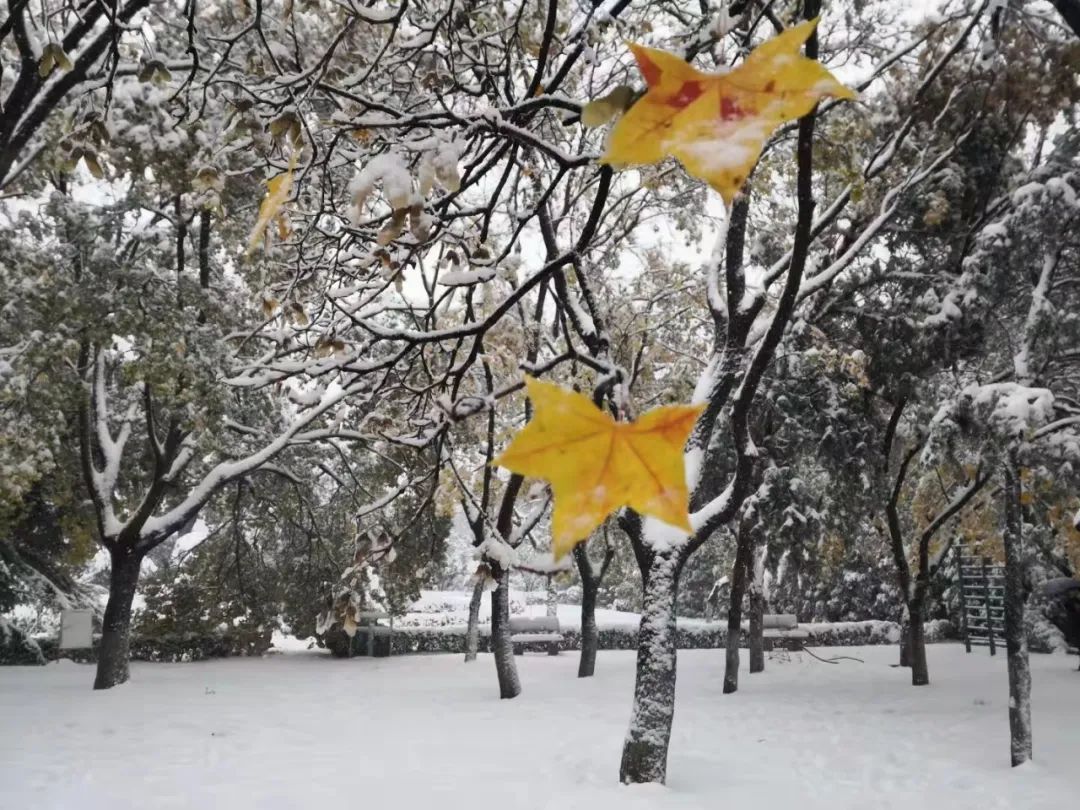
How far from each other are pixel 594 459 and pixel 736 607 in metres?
12.5

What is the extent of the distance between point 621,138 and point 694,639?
24.0 metres

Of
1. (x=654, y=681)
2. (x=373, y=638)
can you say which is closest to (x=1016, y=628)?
(x=654, y=681)

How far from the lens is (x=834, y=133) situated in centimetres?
550

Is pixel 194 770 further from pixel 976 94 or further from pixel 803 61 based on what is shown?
pixel 976 94

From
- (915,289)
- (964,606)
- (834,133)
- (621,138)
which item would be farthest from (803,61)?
(964,606)

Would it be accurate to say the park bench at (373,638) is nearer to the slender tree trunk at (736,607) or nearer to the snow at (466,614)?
the snow at (466,614)

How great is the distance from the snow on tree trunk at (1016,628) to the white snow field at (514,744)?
269 millimetres

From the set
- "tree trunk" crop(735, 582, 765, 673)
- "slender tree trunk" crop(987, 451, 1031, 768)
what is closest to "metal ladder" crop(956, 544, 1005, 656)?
"tree trunk" crop(735, 582, 765, 673)

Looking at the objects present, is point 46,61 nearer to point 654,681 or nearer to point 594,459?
point 594,459

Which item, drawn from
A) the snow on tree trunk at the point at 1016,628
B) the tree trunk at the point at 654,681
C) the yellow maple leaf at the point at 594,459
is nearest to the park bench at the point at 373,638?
the tree trunk at the point at 654,681

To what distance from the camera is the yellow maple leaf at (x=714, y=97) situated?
0.40 meters

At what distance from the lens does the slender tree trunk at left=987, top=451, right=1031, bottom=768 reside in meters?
6.80

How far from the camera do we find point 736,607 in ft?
39.7

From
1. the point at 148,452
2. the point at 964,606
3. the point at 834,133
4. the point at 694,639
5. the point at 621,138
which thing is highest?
the point at 834,133
